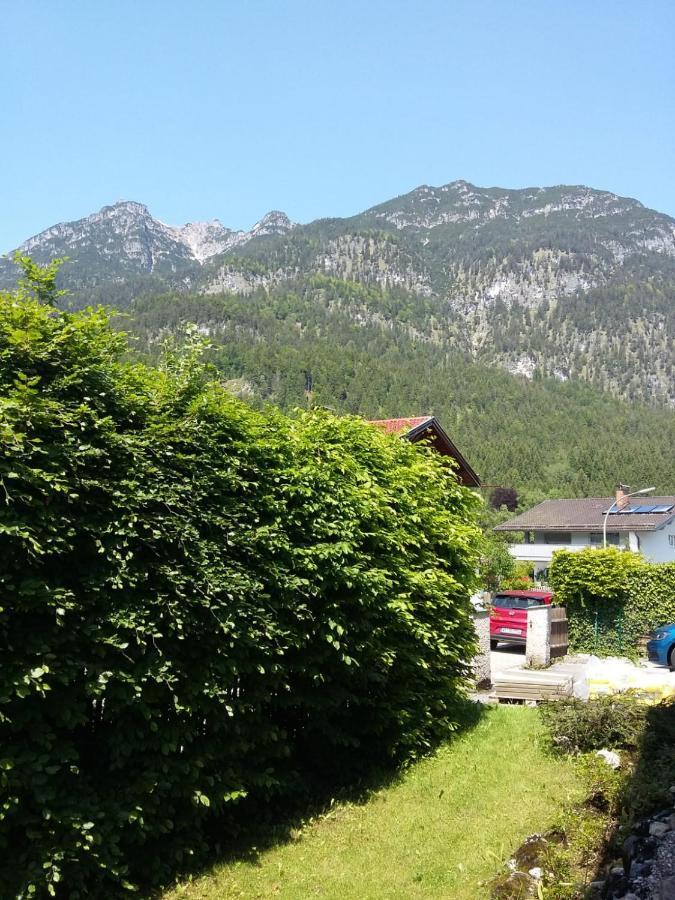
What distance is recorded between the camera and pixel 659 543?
5144cm

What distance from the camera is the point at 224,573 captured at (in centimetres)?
591

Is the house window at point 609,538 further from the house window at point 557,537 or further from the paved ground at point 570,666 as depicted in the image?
the paved ground at point 570,666

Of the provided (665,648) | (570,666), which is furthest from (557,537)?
(665,648)

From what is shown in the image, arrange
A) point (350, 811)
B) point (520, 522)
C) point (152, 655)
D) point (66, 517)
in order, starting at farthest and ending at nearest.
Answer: point (520, 522)
point (350, 811)
point (152, 655)
point (66, 517)

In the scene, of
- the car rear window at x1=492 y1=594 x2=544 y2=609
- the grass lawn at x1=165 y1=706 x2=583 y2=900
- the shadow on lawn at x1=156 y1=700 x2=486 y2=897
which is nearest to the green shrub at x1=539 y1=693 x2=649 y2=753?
the grass lawn at x1=165 y1=706 x2=583 y2=900

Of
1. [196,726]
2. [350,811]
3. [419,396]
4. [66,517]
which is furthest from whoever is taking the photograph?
[419,396]

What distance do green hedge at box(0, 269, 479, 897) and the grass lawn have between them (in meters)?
0.53

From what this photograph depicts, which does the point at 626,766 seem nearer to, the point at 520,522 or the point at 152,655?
the point at 152,655

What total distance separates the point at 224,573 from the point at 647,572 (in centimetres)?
1765

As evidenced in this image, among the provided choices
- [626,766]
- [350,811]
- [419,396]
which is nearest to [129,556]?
[350,811]

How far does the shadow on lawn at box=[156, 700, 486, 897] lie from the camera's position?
20.2 ft

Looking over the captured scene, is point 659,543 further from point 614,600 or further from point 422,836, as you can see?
point 422,836

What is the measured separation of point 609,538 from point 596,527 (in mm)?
1674

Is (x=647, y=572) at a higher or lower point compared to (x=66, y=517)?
lower
